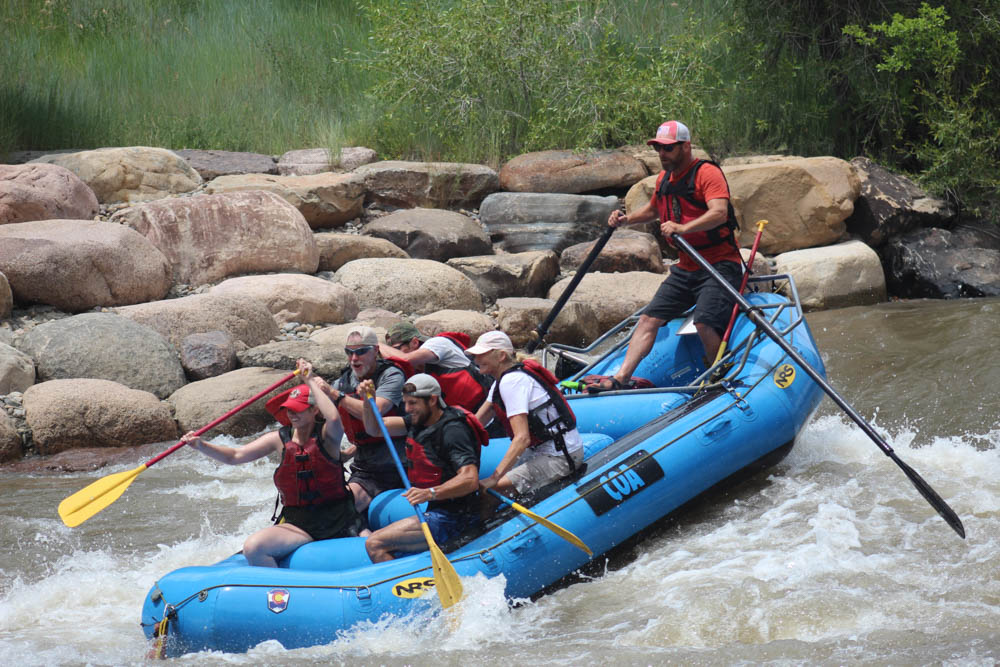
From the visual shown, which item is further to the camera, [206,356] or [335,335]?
[335,335]

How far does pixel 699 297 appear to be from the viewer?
19.6 ft

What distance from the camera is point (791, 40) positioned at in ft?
40.9

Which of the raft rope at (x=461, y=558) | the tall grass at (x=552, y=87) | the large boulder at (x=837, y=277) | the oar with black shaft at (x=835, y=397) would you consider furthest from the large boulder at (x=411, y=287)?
the raft rope at (x=461, y=558)

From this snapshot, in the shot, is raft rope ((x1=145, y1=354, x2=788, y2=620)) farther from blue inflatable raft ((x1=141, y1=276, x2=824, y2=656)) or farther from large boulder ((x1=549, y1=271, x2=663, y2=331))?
large boulder ((x1=549, y1=271, x2=663, y2=331))

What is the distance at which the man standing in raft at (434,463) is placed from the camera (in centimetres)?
439

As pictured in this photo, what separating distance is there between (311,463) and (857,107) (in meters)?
9.63

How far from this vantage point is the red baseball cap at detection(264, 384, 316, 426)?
439 centimetres

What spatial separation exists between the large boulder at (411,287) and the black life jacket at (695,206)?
417 cm

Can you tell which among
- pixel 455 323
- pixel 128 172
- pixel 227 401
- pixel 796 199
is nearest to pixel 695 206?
pixel 455 323

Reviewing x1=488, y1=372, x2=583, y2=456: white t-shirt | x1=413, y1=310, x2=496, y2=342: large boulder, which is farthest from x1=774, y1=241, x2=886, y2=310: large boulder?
x1=488, y1=372, x2=583, y2=456: white t-shirt

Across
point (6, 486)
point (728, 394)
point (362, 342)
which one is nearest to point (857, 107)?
point (728, 394)

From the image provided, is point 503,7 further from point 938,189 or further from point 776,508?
point 776,508

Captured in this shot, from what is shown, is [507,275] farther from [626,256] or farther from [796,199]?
[796,199]

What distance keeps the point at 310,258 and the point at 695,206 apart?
17.2ft
